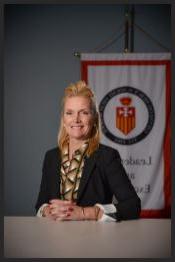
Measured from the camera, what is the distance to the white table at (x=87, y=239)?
794 millimetres

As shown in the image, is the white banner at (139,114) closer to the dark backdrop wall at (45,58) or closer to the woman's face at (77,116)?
the dark backdrop wall at (45,58)

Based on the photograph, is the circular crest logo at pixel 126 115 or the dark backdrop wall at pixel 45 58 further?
the circular crest logo at pixel 126 115

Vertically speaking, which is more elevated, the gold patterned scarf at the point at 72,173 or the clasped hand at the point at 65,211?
the gold patterned scarf at the point at 72,173

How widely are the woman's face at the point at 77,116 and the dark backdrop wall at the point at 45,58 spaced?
1.03 metres

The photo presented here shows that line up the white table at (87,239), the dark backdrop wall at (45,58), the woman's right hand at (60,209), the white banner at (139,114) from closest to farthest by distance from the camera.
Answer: the white table at (87,239), the woman's right hand at (60,209), the dark backdrop wall at (45,58), the white banner at (139,114)

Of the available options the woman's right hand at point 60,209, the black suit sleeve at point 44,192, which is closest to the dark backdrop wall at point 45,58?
the black suit sleeve at point 44,192

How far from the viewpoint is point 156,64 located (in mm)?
2207

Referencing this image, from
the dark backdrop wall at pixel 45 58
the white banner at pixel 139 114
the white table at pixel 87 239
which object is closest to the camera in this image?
the white table at pixel 87 239

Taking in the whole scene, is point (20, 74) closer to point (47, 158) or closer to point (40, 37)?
point (40, 37)

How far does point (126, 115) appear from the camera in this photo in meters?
2.25

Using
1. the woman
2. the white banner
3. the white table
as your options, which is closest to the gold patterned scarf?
the woman

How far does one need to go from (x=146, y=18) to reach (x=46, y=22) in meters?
0.54

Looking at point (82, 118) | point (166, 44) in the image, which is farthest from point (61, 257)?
point (166, 44)

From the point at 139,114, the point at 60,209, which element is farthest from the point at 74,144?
the point at 139,114
